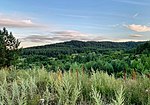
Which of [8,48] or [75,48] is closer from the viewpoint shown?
[8,48]

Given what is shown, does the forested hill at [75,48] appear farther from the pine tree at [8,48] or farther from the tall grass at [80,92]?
the tall grass at [80,92]

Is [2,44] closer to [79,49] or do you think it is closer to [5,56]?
[5,56]

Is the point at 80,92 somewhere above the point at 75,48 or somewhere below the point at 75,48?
above

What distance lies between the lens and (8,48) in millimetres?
33562

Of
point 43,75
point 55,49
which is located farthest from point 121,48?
point 43,75

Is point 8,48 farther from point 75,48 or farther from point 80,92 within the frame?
point 75,48

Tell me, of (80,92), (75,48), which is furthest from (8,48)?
(75,48)

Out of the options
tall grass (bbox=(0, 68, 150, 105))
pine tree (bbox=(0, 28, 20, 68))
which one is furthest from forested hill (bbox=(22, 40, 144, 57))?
tall grass (bbox=(0, 68, 150, 105))

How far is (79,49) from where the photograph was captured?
11762 centimetres

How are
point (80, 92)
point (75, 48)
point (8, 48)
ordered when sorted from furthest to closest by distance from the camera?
point (75, 48) → point (8, 48) → point (80, 92)

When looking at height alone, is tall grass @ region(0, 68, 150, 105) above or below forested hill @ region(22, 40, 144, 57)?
above

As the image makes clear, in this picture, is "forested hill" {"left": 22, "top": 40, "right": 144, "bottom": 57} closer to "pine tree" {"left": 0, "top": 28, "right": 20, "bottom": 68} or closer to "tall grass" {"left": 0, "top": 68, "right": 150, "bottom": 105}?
"pine tree" {"left": 0, "top": 28, "right": 20, "bottom": 68}

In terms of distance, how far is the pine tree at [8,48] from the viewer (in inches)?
1266

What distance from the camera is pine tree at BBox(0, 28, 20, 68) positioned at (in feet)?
105
